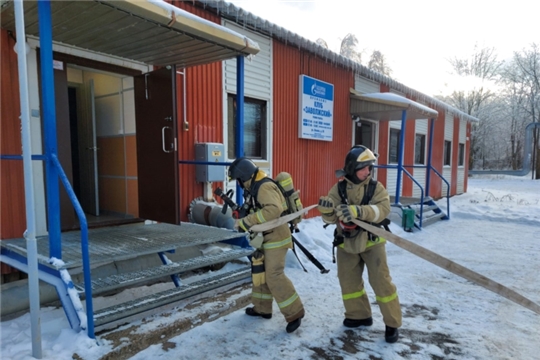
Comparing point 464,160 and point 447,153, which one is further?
point 464,160

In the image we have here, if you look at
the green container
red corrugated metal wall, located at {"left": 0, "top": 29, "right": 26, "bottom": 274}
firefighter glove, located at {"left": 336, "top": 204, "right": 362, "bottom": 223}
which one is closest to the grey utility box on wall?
red corrugated metal wall, located at {"left": 0, "top": 29, "right": 26, "bottom": 274}

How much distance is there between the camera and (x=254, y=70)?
269 inches

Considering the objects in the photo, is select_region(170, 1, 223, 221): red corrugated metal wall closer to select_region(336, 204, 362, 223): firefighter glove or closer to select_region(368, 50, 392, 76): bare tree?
select_region(336, 204, 362, 223): firefighter glove

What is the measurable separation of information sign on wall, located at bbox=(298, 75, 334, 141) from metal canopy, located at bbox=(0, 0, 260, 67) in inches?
146

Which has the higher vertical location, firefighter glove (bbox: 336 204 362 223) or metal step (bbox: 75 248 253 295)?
firefighter glove (bbox: 336 204 362 223)

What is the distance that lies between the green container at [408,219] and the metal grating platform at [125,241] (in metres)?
5.17

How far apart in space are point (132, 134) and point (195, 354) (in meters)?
3.66

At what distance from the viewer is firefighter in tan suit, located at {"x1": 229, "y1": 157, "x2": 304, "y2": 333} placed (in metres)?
Result: 3.21

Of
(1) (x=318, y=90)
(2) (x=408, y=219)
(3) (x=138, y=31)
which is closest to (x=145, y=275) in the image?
(3) (x=138, y=31)

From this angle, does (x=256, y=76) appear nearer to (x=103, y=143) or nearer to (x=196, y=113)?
(x=196, y=113)

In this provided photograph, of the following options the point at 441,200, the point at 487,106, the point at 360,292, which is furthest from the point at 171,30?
the point at 487,106

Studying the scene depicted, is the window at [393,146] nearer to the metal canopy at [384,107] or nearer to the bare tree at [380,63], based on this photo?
the metal canopy at [384,107]

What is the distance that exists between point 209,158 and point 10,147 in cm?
261

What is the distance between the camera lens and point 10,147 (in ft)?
12.7
